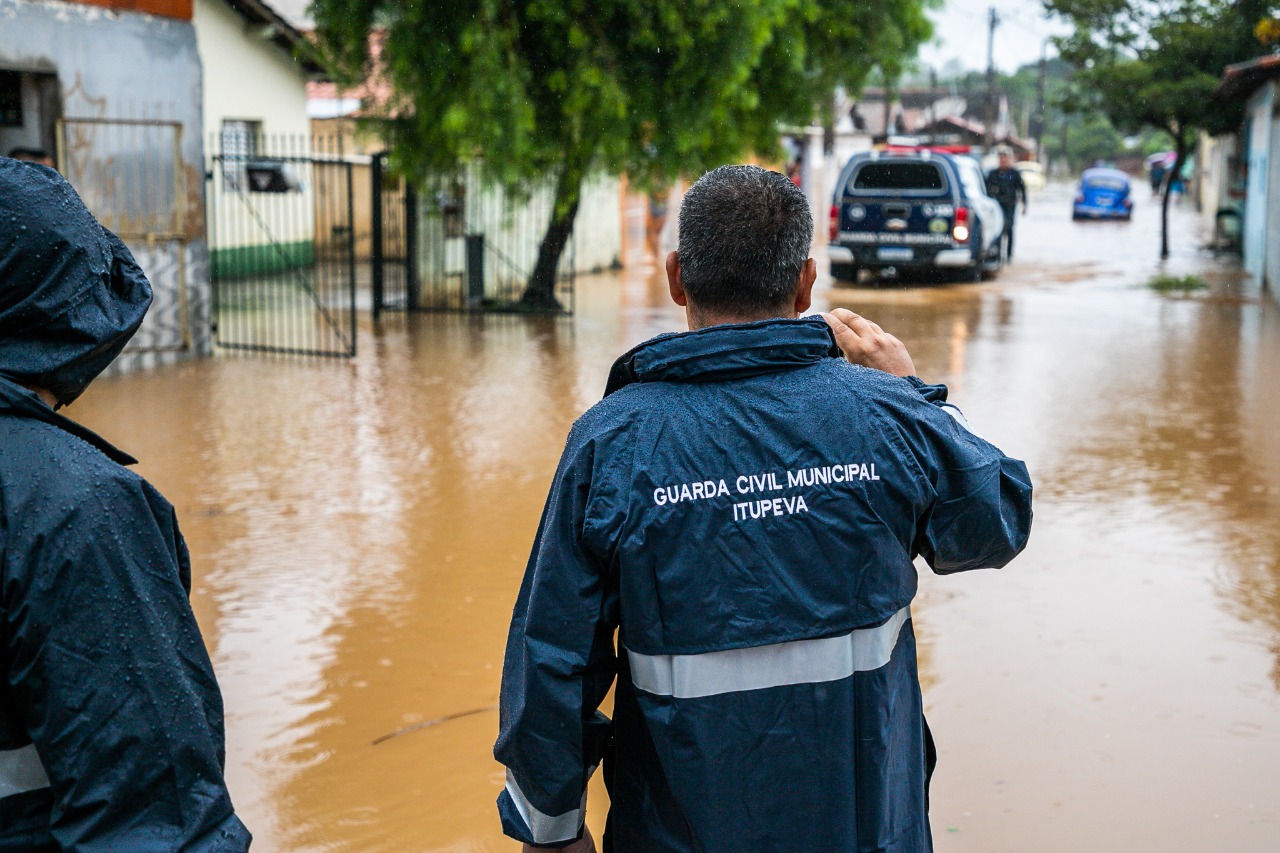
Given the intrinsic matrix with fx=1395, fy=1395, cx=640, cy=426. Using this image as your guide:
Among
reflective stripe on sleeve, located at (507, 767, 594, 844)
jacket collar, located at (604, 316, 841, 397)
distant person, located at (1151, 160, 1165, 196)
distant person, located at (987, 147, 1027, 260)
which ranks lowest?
reflective stripe on sleeve, located at (507, 767, 594, 844)

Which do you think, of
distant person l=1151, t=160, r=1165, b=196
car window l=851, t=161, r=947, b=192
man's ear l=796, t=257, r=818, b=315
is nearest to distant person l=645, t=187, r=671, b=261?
car window l=851, t=161, r=947, b=192

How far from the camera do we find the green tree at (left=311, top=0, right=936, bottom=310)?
12781 millimetres

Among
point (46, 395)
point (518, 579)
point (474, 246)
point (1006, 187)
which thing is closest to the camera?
point (46, 395)

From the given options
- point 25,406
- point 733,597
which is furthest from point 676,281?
point 25,406

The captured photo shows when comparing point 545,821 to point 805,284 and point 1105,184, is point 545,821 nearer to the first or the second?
point 805,284

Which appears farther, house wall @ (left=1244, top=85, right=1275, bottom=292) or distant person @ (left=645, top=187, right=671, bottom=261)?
distant person @ (left=645, top=187, right=671, bottom=261)

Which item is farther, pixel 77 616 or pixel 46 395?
pixel 46 395

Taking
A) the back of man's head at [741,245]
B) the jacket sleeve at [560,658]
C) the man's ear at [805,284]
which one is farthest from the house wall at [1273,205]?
the jacket sleeve at [560,658]

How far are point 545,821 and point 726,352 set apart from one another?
75cm

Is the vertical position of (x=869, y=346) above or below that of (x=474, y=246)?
above

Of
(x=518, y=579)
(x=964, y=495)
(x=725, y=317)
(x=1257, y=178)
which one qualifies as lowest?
(x=518, y=579)

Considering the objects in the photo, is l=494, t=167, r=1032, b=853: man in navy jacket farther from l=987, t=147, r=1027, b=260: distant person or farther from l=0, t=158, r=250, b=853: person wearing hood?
l=987, t=147, r=1027, b=260: distant person

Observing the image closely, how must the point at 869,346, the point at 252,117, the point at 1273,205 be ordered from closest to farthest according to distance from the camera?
the point at 869,346 < the point at 1273,205 < the point at 252,117

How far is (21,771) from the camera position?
1.63 m
